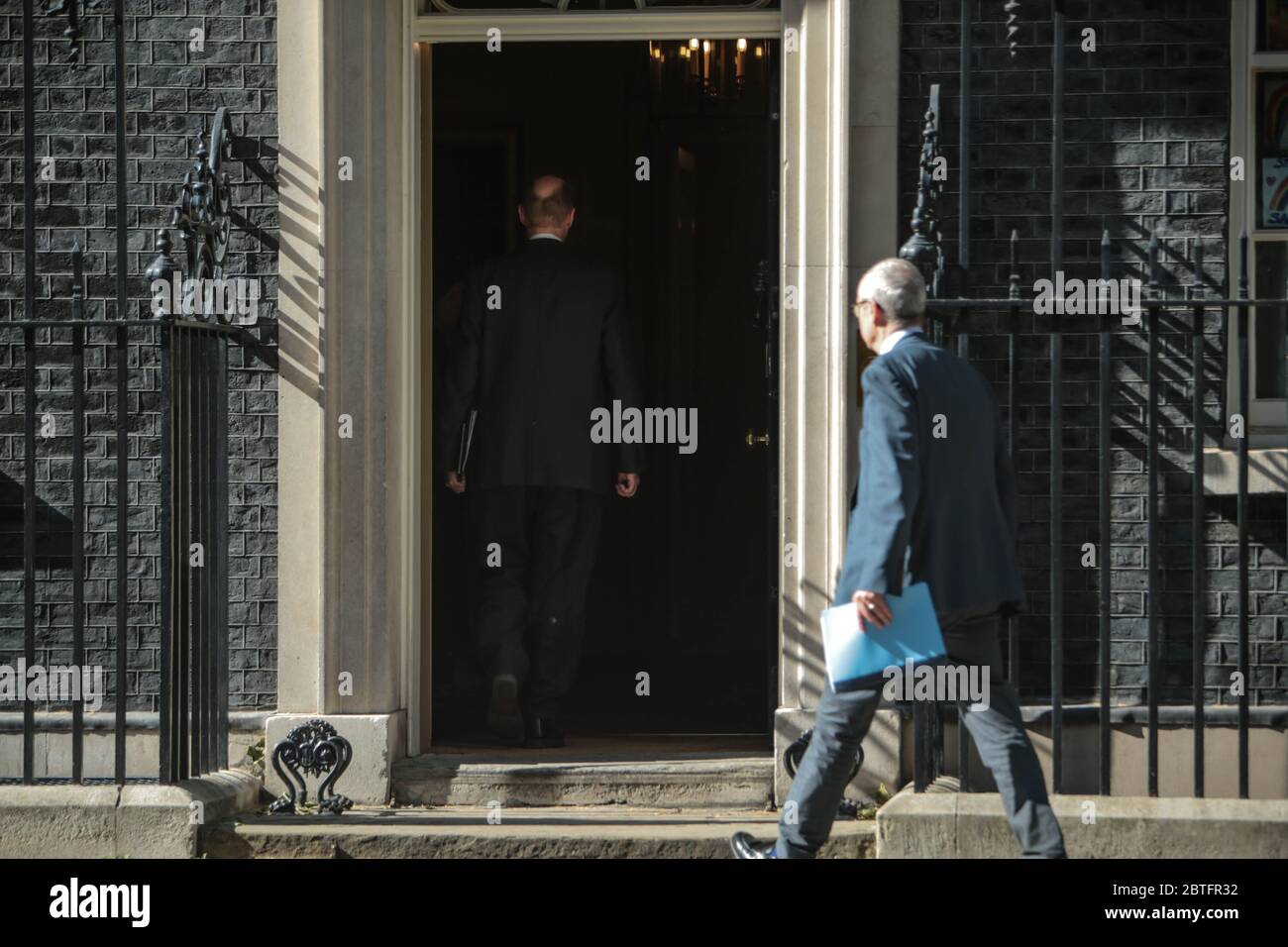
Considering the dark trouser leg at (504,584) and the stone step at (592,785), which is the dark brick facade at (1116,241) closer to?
the stone step at (592,785)

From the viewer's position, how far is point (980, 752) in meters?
5.52

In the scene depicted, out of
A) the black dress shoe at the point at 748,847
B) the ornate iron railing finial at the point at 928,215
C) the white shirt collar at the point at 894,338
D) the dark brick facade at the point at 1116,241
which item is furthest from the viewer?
the dark brick facade at the point at 1116,241

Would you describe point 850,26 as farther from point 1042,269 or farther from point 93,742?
point 93,742

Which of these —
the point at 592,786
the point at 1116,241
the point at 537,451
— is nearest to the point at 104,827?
the point at 592,786

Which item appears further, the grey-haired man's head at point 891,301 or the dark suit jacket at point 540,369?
the dark suit jacket at point 540,369

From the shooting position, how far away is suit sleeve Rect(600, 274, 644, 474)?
7473mm

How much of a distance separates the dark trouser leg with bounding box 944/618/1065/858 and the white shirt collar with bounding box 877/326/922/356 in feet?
3.19

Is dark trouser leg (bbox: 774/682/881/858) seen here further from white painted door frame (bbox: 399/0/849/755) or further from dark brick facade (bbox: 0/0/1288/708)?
dark brick facade (bbox: 0/0/1288/708)

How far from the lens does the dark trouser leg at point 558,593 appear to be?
24.3 ft

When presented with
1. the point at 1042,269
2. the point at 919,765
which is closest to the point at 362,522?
the point at 919,765

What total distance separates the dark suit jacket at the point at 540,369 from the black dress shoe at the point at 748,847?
6.36ft

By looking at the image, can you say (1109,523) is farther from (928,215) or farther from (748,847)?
(748,847)

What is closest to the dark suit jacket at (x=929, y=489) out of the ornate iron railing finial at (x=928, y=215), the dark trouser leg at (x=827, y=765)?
the dark trouser leg at (x=827, y=765)

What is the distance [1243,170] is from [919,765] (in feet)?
9.15
